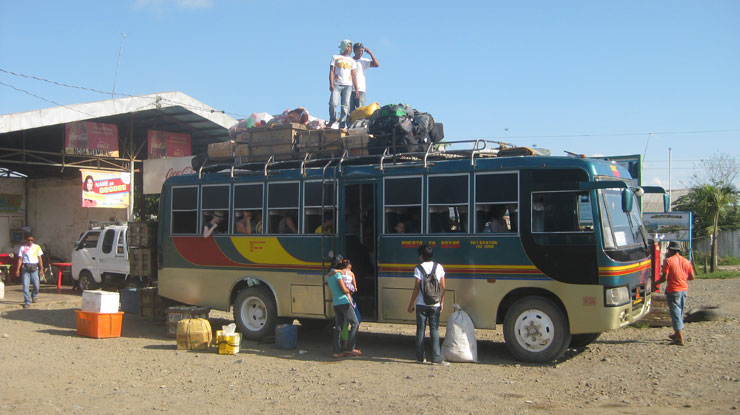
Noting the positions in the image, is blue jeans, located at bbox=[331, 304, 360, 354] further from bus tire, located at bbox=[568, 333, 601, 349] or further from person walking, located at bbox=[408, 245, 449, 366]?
bus tire, located at bbox=[568, 333, 601, 349]

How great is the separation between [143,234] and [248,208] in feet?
9.83

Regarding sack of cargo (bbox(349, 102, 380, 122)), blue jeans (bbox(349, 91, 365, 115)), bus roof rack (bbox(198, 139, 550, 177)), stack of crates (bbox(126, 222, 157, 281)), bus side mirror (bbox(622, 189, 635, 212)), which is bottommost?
stack of crates (bbox(126, 222, 157, 281))

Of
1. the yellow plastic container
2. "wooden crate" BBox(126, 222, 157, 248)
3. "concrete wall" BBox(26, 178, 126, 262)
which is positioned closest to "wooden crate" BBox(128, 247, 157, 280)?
"wooden crate" BBox(126, 222, 157, 248)

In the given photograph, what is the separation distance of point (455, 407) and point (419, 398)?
1.86 feet

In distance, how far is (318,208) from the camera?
11.5 metres

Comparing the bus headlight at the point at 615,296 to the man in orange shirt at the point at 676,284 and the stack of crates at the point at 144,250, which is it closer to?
the man in orange shirt at the point at 676,284

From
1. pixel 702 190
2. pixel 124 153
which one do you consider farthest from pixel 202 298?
pixel 702 190

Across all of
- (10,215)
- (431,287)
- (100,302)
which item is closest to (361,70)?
(431,287)

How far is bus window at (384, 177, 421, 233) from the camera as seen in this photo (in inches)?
416

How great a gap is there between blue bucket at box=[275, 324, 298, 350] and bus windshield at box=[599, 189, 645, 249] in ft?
17.7

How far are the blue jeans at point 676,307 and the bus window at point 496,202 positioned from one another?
3.25 m

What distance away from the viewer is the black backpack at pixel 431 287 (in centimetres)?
963

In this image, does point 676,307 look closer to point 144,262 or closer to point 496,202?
point 496,202

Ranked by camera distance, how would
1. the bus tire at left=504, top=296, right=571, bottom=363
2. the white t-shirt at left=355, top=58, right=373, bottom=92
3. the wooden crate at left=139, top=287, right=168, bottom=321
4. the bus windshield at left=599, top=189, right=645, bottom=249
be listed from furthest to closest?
the white t-shirt at left=355, top=58, right=373, bottom=92 < the wooden crate at left=139, top=287, right=168, bottom=321 < the bus tire at left=504, top=296, right=571, bottom=363 < the bus windshield at left=599, top=189, right=645, bottom=249
